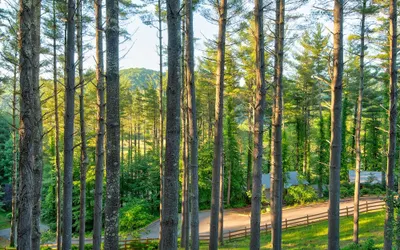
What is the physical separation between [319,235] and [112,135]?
14369mm

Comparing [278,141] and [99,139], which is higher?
[99,139]

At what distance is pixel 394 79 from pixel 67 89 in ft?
26.5

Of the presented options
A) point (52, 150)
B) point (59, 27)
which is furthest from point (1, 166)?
point (59, 27)

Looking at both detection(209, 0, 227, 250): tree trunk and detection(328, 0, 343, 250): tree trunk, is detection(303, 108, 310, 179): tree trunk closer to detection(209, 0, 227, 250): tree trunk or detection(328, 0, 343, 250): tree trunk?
detection(209, 0, 227, 250): tree trunk

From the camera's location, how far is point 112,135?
13.1 feet

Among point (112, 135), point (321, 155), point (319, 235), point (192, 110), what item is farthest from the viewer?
point (321, 155)

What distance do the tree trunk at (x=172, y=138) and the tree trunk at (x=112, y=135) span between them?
2.75ft

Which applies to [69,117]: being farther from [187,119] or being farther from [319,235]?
[319,235]

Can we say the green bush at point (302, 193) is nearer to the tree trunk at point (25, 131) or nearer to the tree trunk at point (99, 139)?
the tree trunk at point (99, 139)

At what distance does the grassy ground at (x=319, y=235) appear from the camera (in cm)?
1301

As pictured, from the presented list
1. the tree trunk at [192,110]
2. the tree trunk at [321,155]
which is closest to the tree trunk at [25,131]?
the tree trunk at [192,110]

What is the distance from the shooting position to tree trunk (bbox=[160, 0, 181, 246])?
3.37 metres

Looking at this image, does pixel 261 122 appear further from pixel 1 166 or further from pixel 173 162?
pixel 1 166

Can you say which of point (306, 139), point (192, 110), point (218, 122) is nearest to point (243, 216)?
point (306, 139)
